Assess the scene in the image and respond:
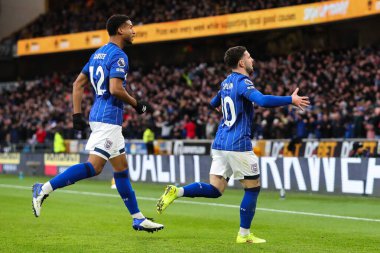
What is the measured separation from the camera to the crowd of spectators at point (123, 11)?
3634 cm

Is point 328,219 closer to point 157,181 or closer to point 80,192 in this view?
point 80,192

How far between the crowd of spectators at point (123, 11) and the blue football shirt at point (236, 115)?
81.5 feet

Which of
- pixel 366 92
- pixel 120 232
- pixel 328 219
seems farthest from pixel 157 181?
pixel 120 232

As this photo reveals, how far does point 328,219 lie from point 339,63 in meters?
18.0

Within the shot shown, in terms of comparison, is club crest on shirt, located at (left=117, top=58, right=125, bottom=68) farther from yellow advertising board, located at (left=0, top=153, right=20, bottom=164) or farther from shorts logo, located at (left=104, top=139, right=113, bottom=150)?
yellow advertising board, located at (left=0, top=153, right=20, bottom=164)

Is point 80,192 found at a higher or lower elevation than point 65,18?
lower

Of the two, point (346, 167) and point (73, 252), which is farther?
point (346, 167)

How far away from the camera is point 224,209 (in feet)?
46.1

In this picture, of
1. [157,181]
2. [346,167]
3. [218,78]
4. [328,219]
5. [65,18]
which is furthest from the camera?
[65,18]

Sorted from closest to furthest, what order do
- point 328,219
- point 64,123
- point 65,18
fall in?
point 328,219 < point 64,123 < point 65,18

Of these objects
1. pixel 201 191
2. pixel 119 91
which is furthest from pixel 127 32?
pixel 201 191

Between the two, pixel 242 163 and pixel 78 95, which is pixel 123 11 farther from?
pixel 242 163

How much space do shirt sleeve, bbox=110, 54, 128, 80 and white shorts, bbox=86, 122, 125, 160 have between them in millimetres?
578

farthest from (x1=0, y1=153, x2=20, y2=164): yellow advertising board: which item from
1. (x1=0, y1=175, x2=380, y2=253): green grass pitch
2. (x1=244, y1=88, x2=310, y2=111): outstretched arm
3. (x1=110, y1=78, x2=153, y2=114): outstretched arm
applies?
(x1=244, y1=88, x2=310, y2=111): outstretched arm
